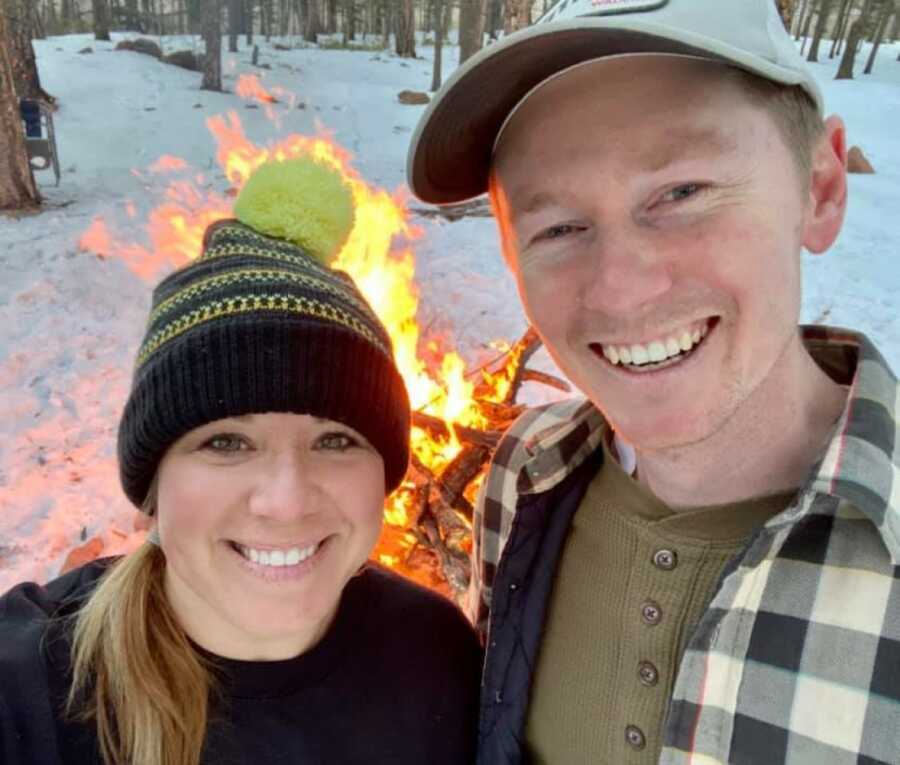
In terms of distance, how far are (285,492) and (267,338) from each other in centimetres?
39

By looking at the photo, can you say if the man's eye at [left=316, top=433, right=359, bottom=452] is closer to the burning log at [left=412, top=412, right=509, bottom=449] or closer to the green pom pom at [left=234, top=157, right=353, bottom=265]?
the green pom pom at [left=234, top=157, right=353, bottom=265]

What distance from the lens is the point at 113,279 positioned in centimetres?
802

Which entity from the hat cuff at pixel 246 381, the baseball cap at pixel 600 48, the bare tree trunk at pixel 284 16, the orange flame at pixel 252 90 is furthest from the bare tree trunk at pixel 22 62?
the bare tree trunk at pixel 284 16

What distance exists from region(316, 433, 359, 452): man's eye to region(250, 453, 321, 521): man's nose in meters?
0.12

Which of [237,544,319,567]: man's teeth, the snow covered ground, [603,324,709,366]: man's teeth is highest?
[603,324,709,366]: man's teeth

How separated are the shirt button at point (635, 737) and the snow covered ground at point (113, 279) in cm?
361

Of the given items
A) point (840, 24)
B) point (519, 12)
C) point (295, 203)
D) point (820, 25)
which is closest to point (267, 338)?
point (295, 203)

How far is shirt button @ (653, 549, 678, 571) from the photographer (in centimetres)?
163

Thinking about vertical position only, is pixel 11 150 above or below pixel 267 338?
below

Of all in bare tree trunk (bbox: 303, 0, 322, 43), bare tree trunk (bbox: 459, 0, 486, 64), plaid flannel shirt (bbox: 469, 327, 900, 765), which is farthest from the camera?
bare tree trunk (bbox: 303, 0, 322, 43)

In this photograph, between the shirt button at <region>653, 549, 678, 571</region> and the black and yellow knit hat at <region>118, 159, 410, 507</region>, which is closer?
the shirt button at <region>653, 549, 678, 571</region>

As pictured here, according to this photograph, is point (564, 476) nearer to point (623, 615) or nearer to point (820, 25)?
point (623, 615)

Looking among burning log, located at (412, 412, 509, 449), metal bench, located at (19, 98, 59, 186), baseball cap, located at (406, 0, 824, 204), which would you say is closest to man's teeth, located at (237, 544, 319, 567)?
baseball cap, located at (406, 0, 824, 204)

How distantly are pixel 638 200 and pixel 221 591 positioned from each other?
1.34 metres
